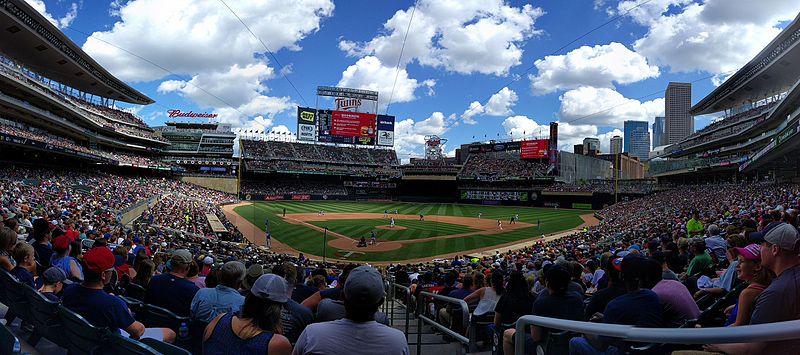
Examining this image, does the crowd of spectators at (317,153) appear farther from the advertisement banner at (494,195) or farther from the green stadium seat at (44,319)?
the green stadium seat at (44,319)

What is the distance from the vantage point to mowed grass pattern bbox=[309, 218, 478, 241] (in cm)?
3507

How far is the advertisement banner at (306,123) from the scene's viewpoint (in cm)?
7606

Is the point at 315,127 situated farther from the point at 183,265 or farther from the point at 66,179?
the point at 183,265

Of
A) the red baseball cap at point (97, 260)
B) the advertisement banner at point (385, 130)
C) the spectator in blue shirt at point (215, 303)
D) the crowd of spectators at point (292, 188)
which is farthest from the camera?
the advertisement banner at point (385, 130)

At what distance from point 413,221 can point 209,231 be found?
2305 centimetres

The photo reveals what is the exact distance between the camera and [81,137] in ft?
172

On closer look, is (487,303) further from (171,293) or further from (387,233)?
(387,233)

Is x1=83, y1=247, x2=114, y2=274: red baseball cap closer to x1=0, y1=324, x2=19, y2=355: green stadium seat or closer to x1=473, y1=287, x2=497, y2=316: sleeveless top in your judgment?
x1=0, y1=324, x2=19, y2=355: green stadium seat

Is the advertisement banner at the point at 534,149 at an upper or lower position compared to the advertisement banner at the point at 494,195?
upper

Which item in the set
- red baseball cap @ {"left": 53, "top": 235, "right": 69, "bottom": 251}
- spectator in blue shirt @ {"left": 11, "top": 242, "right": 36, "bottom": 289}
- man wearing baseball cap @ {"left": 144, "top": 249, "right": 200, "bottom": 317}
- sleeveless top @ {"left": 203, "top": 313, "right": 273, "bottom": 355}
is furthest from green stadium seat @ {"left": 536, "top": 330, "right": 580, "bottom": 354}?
red baseball cap @ {"left": 53, "top": 235, "right": 69, "bottom": 251}

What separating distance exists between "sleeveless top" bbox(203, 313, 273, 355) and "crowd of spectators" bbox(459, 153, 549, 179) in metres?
77.8

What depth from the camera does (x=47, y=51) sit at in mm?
40875

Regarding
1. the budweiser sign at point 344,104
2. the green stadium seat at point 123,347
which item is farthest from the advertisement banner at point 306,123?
the green stadium seat at point 123,347

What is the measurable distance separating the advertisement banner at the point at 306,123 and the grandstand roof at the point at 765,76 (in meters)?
63.4
